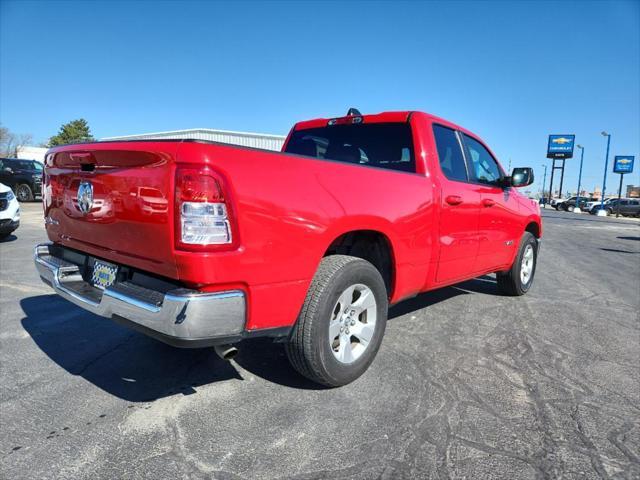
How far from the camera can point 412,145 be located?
3.62 metres

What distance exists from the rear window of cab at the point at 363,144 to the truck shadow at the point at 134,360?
173 centimetres

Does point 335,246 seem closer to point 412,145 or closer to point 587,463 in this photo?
point 412,145

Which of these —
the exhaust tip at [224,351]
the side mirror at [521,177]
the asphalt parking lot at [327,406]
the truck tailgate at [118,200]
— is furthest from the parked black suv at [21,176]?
the exhaust tip at [224,351]

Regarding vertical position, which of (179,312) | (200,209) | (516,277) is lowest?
(516,277)

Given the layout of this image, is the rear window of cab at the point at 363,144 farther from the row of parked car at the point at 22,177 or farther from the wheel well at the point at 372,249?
the row of parked car at the point at 22,177

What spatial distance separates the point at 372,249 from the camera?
127 inches

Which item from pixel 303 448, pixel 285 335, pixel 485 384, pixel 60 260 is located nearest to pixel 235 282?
pixel 285 335

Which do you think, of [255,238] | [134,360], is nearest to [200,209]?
[255,238]

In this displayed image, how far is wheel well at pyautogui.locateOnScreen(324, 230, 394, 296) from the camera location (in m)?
3.03

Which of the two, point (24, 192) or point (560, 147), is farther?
point (560, 147)

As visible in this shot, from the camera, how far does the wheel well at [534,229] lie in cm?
555

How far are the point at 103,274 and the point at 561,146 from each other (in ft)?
245

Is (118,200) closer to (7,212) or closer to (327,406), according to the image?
(327,406)

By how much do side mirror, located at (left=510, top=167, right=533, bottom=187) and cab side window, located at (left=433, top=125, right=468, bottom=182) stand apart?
2.67ft
